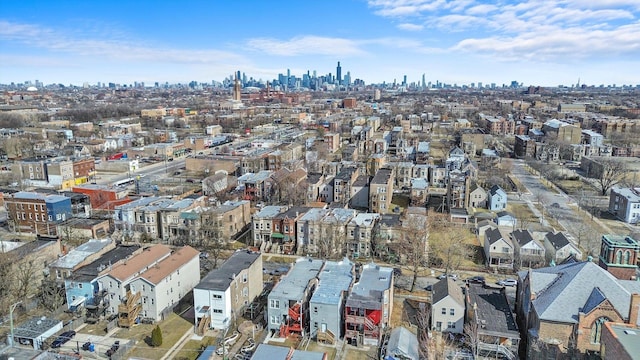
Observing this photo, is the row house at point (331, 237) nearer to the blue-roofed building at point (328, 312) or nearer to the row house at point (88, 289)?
the blue-roofed building at point (328, 312)

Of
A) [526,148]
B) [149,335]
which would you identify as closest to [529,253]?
[149,335]

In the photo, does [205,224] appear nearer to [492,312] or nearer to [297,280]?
[297,280]

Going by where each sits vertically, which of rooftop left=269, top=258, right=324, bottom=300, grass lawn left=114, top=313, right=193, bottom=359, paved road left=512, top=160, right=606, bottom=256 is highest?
rooftop left=269, top=258, right=324, bottom=300

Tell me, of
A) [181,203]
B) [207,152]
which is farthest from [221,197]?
[207,152]

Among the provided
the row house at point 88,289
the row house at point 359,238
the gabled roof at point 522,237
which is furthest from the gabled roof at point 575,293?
the row house at point 88,289

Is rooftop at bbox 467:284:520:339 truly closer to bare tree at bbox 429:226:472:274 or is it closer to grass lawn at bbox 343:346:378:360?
bare tree at bbox 429:226:472:274

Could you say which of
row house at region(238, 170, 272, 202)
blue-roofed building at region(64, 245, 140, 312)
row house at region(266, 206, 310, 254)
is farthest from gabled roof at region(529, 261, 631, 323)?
row house at region(238, 170, 272, 202)
